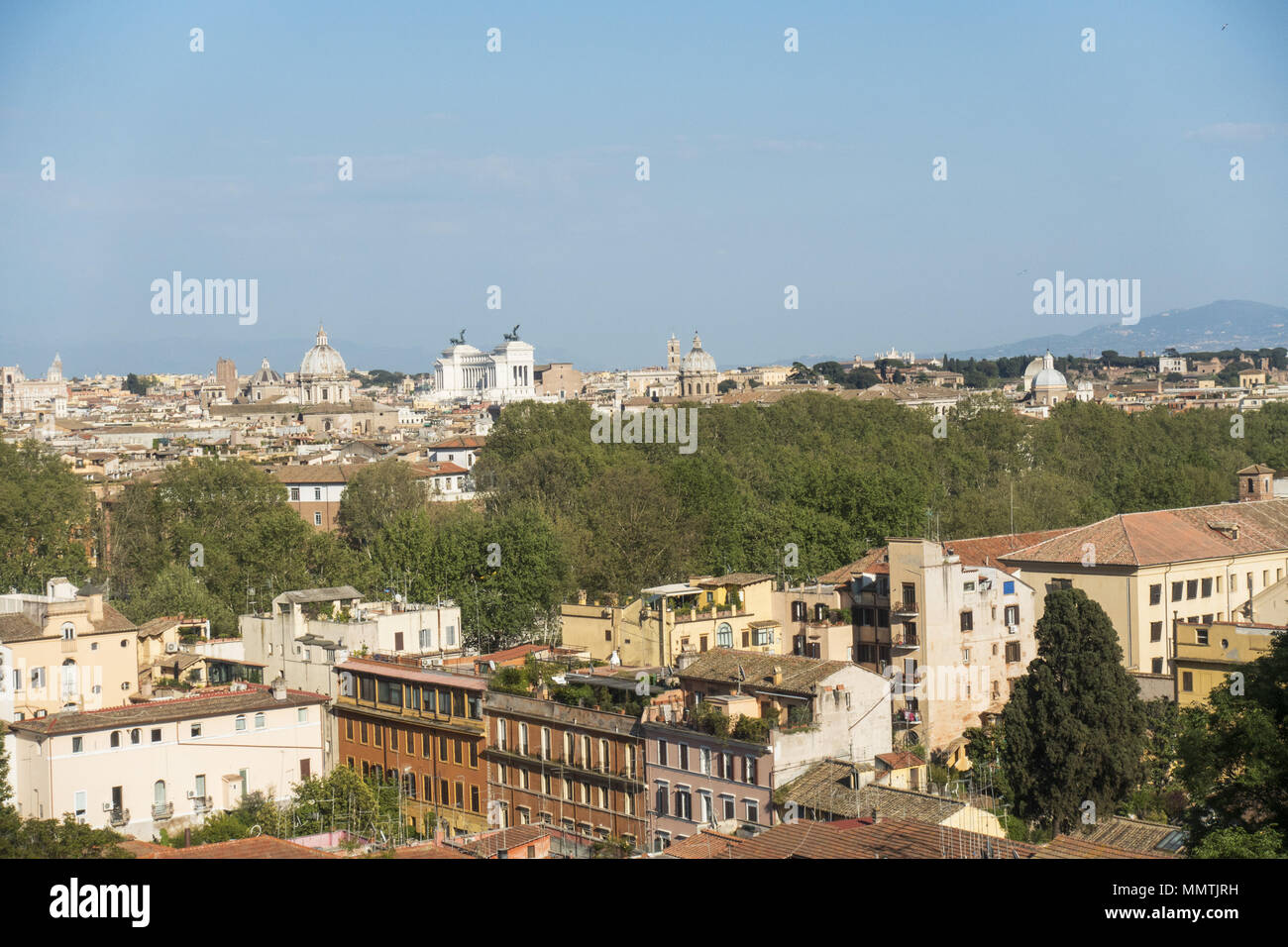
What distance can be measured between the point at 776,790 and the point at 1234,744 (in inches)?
200

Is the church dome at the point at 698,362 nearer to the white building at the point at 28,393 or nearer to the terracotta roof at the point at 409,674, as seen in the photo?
the white building at the point at 28,393

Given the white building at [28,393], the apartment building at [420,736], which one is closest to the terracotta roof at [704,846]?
the apartment building at [420,736]

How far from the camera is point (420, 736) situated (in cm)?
1595

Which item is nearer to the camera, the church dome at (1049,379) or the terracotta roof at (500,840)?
the terracotta roof at (500,840)

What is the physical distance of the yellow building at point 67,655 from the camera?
57.5ft

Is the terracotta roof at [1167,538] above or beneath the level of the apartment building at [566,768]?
above

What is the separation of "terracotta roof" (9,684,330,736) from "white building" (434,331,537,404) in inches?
3372

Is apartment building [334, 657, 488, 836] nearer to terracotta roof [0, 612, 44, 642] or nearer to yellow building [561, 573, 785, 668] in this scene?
yellow building [561, 573, 785, 668]

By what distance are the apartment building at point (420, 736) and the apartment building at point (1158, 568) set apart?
8056 millimetres

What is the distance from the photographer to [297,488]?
131 feet

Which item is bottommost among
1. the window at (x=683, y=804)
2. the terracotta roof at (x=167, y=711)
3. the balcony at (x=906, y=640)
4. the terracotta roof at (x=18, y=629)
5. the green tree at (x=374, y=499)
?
the window at (x=683, y=804)

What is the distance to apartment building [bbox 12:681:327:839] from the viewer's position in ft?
46.5
